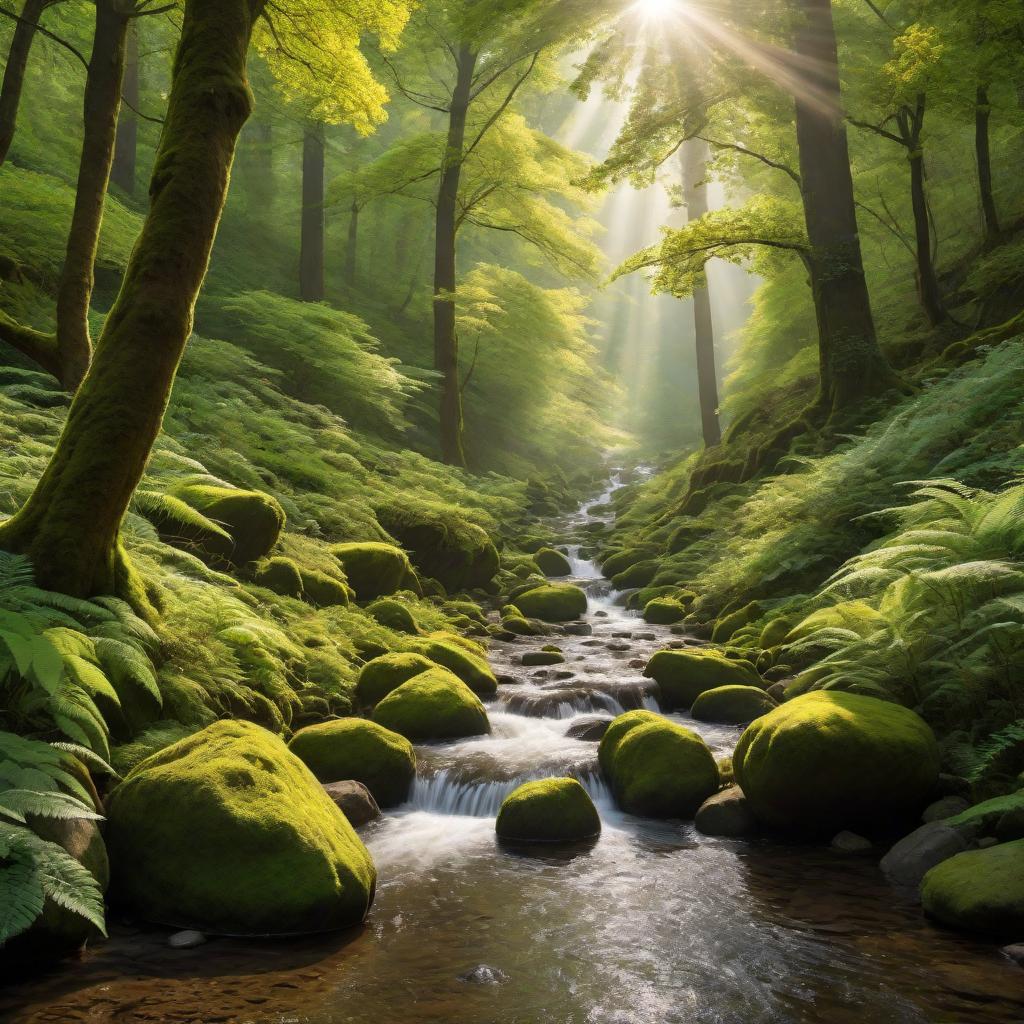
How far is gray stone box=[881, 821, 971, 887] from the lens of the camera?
15.0ft

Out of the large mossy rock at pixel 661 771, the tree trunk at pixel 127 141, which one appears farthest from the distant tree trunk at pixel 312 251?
the large mossy rock at pixel 661 771

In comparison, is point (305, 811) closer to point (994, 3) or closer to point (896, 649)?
point (896, 649)

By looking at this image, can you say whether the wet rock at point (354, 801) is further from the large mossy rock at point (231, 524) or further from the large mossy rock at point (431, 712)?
the large mossy rock at point (231, 524)

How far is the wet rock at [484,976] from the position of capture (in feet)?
11.8

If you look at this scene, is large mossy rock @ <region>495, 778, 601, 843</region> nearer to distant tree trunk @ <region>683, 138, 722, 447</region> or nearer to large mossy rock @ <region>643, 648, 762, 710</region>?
large mossy rock @ <region>643, 648, 762, 710</region>

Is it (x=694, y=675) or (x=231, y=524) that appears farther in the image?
(x=694, y=675)

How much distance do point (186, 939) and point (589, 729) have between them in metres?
4.42

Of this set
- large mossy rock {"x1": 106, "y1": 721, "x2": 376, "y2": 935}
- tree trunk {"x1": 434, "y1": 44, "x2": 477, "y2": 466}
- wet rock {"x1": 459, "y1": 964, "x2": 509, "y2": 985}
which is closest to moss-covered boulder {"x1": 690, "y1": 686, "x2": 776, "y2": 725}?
large mossy rock {"x1": 106, "y1": 721, "x2": 376, "y2": 935}

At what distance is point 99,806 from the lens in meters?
4.07

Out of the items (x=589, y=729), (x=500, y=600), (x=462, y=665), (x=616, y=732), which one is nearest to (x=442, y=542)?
(x=500, y=600)

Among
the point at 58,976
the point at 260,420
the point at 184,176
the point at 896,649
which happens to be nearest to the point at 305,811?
the point at 58,976

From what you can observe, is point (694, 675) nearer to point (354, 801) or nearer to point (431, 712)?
point (431, 712)

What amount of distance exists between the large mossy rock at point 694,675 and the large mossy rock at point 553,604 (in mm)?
4481

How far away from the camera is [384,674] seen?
7879 millimetres
